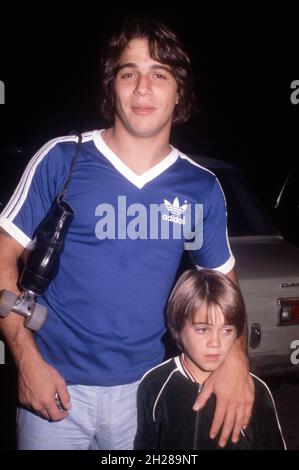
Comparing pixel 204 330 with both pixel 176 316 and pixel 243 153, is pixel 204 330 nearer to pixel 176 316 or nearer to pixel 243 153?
pixel 176 316

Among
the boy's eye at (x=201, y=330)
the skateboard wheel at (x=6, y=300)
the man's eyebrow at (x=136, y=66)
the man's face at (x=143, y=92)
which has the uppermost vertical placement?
the man's eyebrow at (x=136, y=66)

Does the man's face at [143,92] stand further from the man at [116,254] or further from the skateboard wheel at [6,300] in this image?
the skateboard wheel at [6,300]

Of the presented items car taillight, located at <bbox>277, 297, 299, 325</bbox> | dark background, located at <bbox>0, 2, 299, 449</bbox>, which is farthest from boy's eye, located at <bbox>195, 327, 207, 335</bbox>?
dark background, located at <bbox>0, 2, 299, 449</bbox>

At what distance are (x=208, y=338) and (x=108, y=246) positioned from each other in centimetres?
50

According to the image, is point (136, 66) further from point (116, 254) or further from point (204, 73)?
point (204, 73)

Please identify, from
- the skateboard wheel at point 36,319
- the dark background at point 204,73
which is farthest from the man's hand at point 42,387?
the dark background at point 204,73

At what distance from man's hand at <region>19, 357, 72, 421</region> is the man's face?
838mm

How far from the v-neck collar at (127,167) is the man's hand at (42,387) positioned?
67cm

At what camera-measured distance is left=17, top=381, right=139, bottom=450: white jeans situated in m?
1.61

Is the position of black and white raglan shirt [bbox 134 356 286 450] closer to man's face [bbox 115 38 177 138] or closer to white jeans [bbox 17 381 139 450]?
white jeans [bbox 17 381 139 450]

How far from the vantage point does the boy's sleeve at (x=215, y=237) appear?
173cm

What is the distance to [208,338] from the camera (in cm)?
171

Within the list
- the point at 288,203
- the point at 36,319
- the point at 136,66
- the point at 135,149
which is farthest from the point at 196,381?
the point at 288,203

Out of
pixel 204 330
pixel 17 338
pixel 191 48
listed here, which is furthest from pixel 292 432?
pixel 191 48
